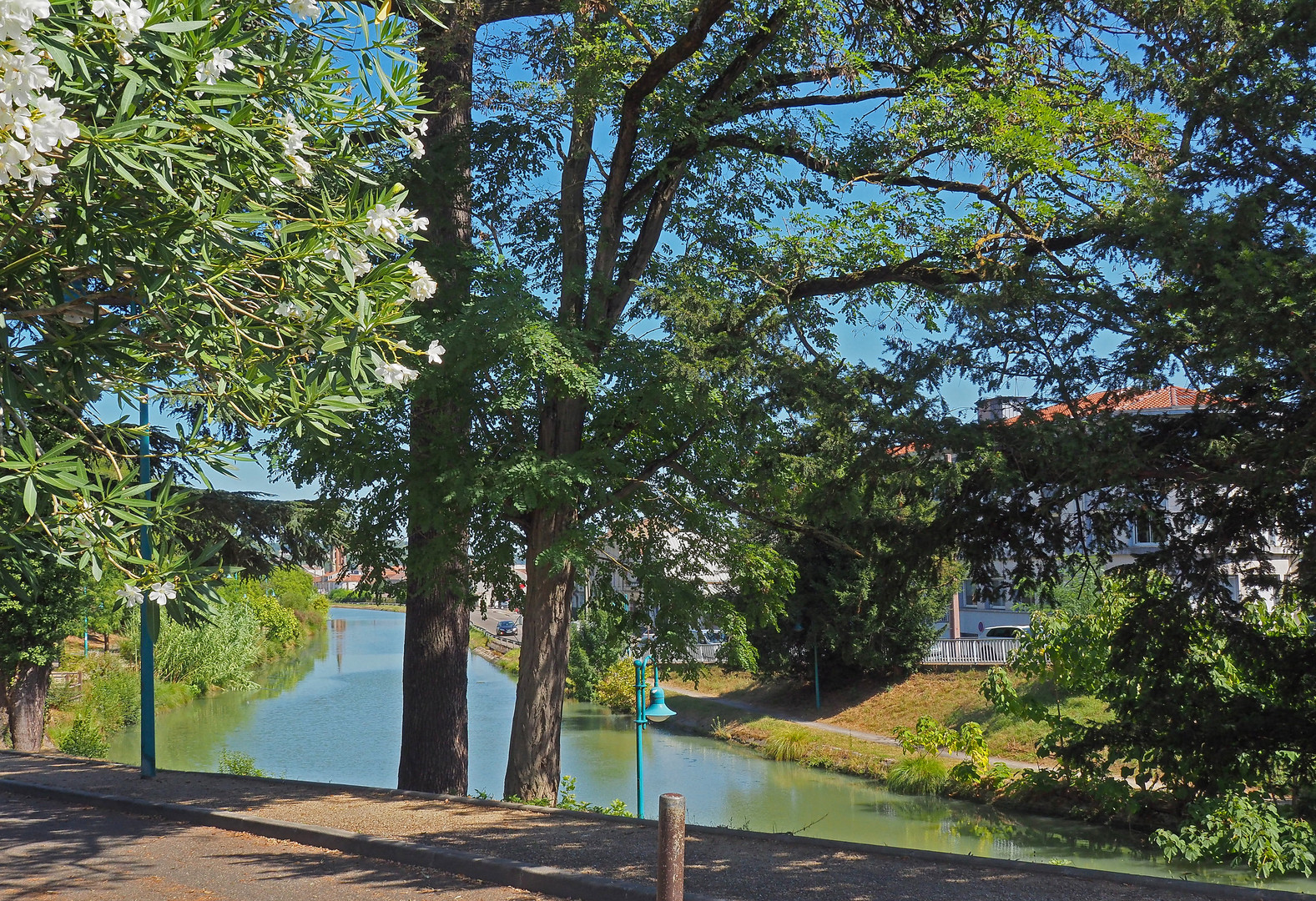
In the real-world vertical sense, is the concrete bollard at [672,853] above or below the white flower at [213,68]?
below

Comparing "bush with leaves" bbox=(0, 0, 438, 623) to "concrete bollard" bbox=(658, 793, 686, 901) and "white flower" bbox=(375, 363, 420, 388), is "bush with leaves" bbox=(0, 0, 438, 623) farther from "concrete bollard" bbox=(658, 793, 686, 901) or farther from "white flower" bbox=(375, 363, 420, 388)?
"concrete bollard" bbox=(658, 793, 686, 901)

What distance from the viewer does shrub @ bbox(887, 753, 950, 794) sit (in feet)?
74.7

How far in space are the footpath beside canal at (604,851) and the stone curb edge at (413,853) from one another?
0.01 metres

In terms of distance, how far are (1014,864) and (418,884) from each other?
4138 mm

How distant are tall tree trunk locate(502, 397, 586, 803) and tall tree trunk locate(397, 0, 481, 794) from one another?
0.82 metres

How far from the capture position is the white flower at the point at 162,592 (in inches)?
184

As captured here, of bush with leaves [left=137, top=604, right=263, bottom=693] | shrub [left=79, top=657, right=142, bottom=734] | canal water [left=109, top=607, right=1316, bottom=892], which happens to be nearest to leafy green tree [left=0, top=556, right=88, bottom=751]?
canal water [left=109, top=607, right=1316, bottom=892]

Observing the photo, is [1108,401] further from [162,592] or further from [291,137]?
[162,592]

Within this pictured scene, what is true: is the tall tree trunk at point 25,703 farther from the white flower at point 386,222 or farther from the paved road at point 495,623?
the white flower at point 386,222

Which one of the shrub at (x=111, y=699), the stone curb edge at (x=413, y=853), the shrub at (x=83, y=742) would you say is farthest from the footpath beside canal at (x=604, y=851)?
the shrub at (x=111, y=699)

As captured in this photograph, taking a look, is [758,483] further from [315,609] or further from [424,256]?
[315,609]

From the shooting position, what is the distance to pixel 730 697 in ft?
120

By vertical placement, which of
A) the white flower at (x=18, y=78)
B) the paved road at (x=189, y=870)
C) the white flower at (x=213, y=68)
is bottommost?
the paved road at (x=189, y=870)

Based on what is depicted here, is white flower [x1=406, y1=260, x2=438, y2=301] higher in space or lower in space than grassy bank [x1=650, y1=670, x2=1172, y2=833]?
higher
